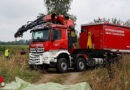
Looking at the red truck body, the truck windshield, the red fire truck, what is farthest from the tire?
the truck windshield

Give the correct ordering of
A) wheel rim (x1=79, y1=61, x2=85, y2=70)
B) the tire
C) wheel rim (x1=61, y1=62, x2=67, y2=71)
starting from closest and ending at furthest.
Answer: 1. wheel rim (x1=61, y1=62, x2=67, y2=71)
2. the tire
3. wheel rim (x1=79, y1=61, x2=85, y2=70)

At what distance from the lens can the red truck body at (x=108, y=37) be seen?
13961mm

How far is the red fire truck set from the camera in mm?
12266

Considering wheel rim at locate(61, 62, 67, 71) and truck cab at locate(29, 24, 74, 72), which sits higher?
truck cab at locate(29, 24, 74, 72)

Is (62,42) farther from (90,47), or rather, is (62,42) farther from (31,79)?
(31,79)

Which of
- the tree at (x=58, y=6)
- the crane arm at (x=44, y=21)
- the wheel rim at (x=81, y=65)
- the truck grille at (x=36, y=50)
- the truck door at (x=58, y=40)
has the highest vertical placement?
the tree at (x=58, y=6)

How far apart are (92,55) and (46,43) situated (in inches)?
156

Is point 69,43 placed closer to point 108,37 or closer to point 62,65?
point 62,65

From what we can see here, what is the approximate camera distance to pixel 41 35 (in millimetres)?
12555

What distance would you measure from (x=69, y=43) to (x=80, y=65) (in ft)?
5.68

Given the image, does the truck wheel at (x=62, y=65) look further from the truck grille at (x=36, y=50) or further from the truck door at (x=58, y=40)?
the truck grille at (x=36, y=50)

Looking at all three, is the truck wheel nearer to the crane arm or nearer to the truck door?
the truck door

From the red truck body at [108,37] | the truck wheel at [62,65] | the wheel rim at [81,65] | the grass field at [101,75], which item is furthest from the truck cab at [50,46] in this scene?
the red truck body at [108,37]

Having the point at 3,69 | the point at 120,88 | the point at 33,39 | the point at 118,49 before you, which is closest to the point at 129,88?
the point at 120,88
